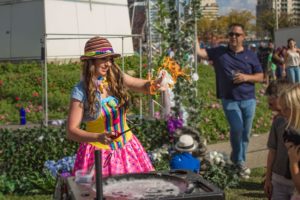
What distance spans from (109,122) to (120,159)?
0.25 metres

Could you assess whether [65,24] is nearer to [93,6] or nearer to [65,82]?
[93,6]

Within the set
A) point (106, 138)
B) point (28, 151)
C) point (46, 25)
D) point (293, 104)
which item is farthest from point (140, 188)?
point (46, 25)

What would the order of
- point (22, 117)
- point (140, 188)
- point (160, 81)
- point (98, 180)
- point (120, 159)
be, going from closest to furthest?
point (98, 180), point (140, 188), point (160, 81), point (120, 159), point (22, 117)

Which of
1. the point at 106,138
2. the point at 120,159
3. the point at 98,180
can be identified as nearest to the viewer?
the point at 98,180

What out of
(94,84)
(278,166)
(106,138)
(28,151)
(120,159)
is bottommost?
(28,151)

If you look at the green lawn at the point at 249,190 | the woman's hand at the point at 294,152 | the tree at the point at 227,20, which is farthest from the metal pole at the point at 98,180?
the tree at the point at 227,20

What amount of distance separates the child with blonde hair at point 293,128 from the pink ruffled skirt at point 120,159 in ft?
2.96

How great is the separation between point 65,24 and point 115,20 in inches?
93.7

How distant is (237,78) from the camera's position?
6129 millimetres

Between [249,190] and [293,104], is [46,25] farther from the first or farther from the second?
[293,104]

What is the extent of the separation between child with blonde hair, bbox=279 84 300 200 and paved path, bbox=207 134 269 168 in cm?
413

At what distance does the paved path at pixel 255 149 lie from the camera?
757 cm

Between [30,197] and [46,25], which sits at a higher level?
[46,25]

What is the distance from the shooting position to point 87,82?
3.41 m
